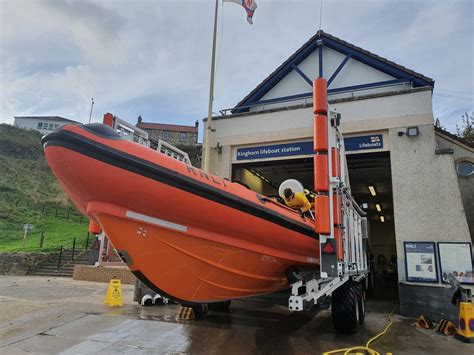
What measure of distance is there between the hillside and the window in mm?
16788

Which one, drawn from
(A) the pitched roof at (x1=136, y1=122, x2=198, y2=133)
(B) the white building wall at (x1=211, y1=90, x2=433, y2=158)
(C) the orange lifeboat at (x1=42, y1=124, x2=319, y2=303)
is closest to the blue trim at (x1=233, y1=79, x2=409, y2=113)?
(B) the white building wall at (x1=211, y1=90, x2=433, y2=158)

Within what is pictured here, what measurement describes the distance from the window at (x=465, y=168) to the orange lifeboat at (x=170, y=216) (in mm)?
6726

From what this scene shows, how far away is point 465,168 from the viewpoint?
8.80 m

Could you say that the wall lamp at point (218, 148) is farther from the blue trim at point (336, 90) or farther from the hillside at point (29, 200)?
the hillside at point (29, 200)

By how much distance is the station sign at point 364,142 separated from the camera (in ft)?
29.0

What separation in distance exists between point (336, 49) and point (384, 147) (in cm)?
438

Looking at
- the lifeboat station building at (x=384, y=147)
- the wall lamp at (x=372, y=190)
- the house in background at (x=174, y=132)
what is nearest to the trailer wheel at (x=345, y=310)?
the lifeboat station building at (x=384, y=147)

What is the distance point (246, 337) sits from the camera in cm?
496

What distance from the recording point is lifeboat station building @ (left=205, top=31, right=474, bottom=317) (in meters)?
7.50

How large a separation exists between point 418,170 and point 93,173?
752cm

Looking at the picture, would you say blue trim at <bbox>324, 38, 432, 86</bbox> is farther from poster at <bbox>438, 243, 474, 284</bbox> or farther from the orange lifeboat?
the orange lifeboat

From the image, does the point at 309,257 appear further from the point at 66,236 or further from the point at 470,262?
the point at 66,236

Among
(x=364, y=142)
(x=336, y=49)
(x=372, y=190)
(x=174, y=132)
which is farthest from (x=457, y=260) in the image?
(x=174, y=132)

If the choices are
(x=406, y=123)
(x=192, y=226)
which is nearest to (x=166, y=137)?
(x=406, y=123)
